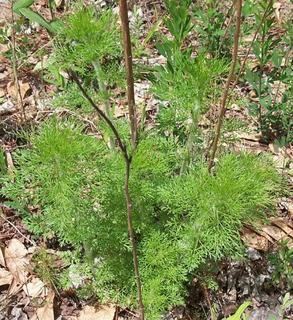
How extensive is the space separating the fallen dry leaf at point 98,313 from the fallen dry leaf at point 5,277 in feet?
1.09

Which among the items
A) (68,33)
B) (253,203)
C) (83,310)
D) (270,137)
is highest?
(68,33)

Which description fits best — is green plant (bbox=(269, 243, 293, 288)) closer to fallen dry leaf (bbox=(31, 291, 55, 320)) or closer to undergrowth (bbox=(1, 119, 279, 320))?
undergrowth (bbox=(1, 119, 279, 320))

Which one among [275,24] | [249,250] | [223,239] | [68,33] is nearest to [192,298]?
[249,250]

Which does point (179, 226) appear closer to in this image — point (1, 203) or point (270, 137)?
point (1, 203)

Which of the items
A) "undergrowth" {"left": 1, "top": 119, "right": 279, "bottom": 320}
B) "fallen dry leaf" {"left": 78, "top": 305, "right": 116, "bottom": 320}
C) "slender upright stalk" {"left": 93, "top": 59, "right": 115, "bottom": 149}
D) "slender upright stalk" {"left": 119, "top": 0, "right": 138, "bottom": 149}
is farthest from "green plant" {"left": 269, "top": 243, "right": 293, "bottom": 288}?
"slender upright stalk" {"left": 119, "top": 0, "right": 138, "bottom": 149}

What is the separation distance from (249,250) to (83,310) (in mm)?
734

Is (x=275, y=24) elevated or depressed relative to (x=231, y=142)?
elevated

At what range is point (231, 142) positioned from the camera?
8.02 ft

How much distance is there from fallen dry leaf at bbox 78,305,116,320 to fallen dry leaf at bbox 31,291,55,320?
0.11 m

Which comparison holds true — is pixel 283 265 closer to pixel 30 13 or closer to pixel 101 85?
pixel 101 85

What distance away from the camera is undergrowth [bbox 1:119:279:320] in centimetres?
166

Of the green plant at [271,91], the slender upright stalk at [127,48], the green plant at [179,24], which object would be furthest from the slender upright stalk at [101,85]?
the green plant at [271,91]

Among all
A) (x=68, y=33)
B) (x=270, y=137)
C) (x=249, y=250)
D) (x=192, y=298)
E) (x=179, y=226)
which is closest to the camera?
(x=68, y=33)

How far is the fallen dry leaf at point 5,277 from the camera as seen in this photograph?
2241 millimetres
